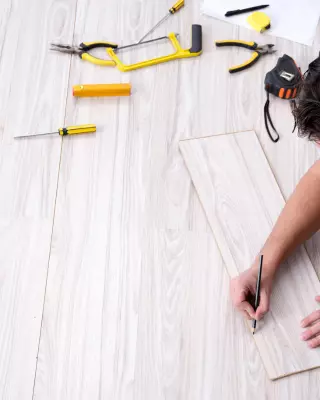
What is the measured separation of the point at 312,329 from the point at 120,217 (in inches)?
22.1

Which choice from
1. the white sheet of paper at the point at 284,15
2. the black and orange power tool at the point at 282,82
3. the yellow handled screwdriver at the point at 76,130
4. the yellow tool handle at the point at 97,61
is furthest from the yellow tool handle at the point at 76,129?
the white sheet of paper at the point at 284,15

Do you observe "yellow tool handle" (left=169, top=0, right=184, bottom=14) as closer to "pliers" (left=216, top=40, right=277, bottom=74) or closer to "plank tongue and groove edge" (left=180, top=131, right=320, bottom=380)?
"pliers" (left=216, top=40, right=277, bottom=74)

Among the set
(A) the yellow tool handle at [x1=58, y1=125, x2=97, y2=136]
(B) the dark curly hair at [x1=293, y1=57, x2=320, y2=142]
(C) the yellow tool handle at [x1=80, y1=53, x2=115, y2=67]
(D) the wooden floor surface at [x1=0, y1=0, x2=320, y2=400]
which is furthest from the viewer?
(C) the yellow tool handle at [x1=80, y1=53, x2=115, y2=67]

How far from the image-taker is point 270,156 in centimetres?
154

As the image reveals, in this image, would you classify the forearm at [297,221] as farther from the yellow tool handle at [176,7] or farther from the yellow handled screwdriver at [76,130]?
the yellow tool handle at [176,7]

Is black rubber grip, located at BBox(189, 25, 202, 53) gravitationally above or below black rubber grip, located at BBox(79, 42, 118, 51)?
above

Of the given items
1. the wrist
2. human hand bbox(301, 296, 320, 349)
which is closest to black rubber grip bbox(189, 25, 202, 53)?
the wrist

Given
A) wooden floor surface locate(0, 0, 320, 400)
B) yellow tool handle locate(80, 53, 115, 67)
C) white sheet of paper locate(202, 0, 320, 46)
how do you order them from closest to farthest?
wooden floor surface locate(0, 0, 320, 400)
yellow tool handle locate(80, 53, 115, 67)
white sheet of paper locate(202, 0, 320, 46)

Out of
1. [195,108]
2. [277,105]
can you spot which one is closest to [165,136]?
[195,108]

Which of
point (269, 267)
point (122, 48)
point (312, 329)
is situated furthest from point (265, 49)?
point (312, 329)

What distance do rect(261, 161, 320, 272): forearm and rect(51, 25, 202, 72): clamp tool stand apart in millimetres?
644

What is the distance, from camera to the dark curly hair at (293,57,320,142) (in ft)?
3.53

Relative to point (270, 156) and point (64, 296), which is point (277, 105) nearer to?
point (270, 156)

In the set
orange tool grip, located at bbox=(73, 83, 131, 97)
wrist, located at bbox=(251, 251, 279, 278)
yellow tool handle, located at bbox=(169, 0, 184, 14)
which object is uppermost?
yellow tool handle, located at bbox=(169, 0, 184, 14)
